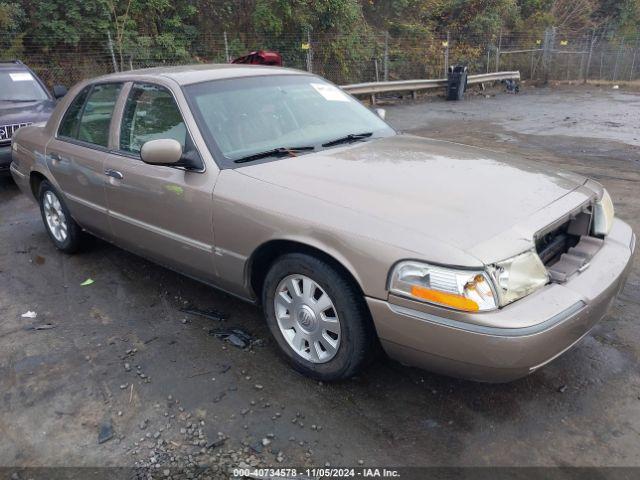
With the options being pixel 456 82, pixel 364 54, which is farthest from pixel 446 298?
pixel 364 54

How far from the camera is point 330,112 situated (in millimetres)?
4020

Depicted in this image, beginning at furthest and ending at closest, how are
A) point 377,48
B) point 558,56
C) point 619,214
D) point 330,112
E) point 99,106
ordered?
point 558,56
point 377,48
point 619,214
point 99,106
point 330,112

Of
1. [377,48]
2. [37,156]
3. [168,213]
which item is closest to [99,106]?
[37,156]

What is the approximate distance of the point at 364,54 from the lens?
1803cm

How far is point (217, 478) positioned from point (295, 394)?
2.25 feet

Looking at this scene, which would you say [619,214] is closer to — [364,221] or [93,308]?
[364,221]

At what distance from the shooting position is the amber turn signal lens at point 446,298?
2381 mm

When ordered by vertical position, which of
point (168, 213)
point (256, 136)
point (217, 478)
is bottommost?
point (217, 478)

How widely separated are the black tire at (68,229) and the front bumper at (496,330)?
3.37 metres

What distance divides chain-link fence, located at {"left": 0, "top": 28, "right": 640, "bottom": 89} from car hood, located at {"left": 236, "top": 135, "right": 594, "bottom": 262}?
1163 centimetres

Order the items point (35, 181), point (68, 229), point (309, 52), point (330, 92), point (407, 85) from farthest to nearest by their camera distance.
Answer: point (407, 85) → point (309, 52) → point (35, 181) → point (68, 229) → point (330, 92)

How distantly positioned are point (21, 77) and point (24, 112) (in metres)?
1.11

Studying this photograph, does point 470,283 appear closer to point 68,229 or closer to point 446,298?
point 446,298

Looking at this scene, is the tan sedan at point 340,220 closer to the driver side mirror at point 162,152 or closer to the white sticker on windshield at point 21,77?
the driver side mirror at point 162,152
